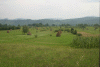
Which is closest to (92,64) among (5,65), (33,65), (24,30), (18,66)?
(33,65)

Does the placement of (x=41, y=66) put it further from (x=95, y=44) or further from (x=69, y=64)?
(x=95, y=44)

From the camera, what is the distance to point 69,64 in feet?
19.1

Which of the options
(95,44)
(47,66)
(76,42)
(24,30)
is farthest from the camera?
(24,30)

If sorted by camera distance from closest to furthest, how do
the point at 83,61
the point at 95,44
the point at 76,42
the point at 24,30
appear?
the point at 83,61 < the point at 95,44 < the point at 76,42 < the point at 24,30

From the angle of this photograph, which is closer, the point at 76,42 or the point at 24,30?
the point at 76,42

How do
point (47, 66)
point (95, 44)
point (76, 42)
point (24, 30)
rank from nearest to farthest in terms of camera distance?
point (47, 66)
point (95, 44)
point (76, 42)
point (24, 30)

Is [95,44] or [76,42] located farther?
[76,42]

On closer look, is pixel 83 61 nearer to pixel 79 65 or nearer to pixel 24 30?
pixel 79 65

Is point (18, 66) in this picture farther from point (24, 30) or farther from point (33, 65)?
point (24, 30)

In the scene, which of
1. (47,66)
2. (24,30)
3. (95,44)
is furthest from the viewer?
(24,30)

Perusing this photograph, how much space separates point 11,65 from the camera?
5.80 m

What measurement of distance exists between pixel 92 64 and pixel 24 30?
42.7 m

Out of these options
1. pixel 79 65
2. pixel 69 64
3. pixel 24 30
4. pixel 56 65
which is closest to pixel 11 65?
pixel 56 65

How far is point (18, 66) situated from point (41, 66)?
4.81 ft
